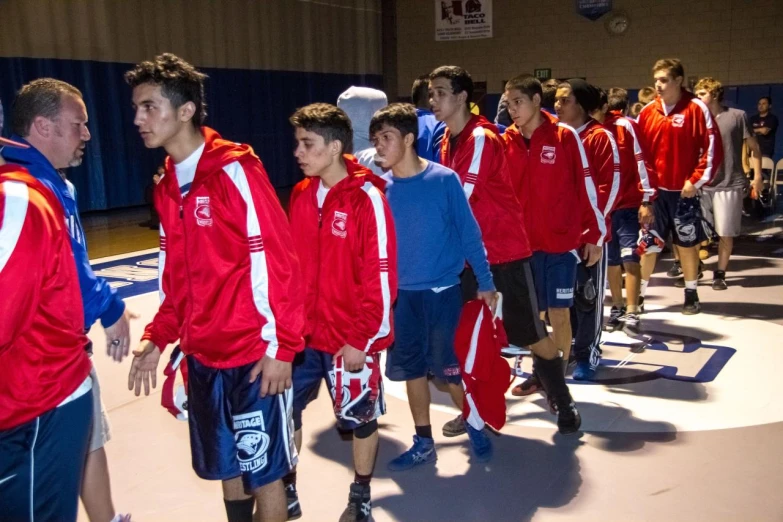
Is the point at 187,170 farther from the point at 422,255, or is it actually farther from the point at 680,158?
the point at 680,158

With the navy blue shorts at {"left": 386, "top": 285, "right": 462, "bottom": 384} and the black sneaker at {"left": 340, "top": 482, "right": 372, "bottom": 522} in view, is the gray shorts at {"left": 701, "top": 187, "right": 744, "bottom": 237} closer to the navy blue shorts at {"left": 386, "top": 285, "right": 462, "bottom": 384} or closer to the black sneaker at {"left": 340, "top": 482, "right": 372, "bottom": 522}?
the navy blue shorts at {"left": 386, "top": 285, "right": 462, "bottom": 384}

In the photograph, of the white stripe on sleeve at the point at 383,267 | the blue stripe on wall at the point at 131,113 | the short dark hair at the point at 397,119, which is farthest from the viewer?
the blue stripe on wall at the point at 131,113

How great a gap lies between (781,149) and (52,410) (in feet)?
43.7

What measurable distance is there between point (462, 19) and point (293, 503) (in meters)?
13.6

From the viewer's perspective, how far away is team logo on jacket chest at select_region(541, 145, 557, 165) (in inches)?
163

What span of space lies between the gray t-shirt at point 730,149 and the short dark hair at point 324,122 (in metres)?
5.28

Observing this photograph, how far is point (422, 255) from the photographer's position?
341 centimetres

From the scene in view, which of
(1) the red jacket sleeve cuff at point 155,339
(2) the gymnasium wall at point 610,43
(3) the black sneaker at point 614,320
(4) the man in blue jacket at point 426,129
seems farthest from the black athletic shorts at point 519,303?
(2) the gymnasium wall at point 610,43

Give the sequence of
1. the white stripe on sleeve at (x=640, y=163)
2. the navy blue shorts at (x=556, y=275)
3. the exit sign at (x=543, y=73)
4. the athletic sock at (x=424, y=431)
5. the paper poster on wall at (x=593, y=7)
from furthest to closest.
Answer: the exit sign at (x=543, y=73) → the paper poster on wall at (x=593, y=7) → the white stripe on sleeve at (x=640, y=163) → the navy blue shorts at (x=556, y=275) → the athletic sock at (x=424, y=431)

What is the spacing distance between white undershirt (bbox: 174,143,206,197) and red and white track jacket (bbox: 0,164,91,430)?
0.47 metres

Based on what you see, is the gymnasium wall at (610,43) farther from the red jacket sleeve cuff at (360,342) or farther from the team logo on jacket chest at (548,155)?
the red jacket sleeve cuff at (360,342)

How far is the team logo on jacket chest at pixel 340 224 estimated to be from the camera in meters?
2.87

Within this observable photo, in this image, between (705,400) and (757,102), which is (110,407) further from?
(757,102)

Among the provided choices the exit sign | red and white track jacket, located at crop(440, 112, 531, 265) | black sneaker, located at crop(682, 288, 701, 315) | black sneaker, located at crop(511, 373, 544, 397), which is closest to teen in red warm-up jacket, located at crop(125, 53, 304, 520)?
red and white track jacket, located at crop(440, 112, 531, 265)
